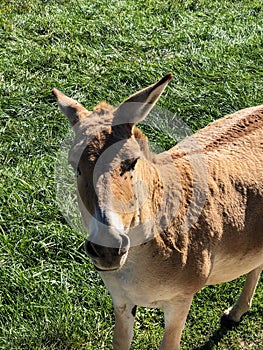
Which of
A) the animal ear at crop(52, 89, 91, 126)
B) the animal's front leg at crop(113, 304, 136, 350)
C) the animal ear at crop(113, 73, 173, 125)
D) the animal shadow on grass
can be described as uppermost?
the animal ear at crop(113, 73, 173, 125)

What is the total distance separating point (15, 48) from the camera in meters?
8.69

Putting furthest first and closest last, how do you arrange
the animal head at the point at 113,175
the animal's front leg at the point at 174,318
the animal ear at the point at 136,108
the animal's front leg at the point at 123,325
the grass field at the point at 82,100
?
the grass field at the point at 82,100 < the animal's front leg at the point at 123,325 < the animal's front leg at the point at 174,318 < the animal ear at the point at 136,108 < the animal head at the point at 113,175

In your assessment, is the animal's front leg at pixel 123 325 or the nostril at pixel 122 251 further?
the animal's front leg at pixel 123 325

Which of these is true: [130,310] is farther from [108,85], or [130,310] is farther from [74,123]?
[108,85]

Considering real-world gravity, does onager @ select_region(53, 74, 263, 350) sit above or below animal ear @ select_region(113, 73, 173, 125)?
below

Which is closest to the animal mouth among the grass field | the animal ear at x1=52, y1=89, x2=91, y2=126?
the animal ear at x1=52, y1=89, x2=91, y2=126

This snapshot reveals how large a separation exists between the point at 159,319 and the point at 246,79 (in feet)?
13.2

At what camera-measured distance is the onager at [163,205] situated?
3.59 m

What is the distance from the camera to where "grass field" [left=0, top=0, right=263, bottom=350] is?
5.45 metres

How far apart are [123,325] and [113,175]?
1792 millimetres

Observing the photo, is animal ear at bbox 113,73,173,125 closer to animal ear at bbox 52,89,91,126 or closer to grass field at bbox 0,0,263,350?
animal ear at bbox 52,89,91,126

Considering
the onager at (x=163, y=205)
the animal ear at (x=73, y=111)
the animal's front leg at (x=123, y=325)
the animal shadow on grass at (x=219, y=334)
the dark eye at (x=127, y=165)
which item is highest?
the animal ear at (x=73, y=111)

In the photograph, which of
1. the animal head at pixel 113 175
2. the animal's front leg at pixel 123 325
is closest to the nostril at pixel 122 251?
the animal head at pixel 113 175

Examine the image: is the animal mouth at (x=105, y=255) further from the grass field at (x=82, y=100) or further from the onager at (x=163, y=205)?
the grass field at (x=82, y=100)
